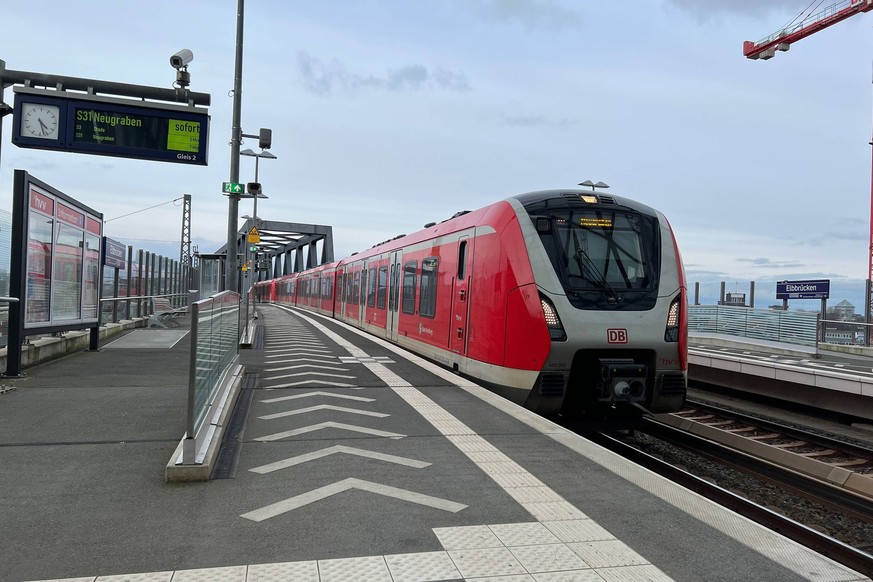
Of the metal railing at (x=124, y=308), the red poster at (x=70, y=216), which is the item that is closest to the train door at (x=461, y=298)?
the red poster at (x=70, y=216)

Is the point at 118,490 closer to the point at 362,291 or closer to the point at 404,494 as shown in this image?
the point at 404,494

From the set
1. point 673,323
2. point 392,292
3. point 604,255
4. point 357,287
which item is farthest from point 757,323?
point 604,255

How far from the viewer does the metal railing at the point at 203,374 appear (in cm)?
443

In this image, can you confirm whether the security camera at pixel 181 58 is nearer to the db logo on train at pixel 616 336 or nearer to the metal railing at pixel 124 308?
the metal railing at pixel 124 308

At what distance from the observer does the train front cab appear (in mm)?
7328

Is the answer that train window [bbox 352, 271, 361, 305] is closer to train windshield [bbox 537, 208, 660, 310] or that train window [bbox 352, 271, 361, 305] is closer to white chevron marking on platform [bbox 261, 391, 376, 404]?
white chevron marking on platform [bbox 261, 391, 376, 404]

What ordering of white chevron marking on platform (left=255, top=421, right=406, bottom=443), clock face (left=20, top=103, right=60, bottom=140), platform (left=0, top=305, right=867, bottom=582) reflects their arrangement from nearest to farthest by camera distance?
platform (left=0, top=305, right=867, bottom=582)
white chevron marking on platform (left=255, top=421, right=406, bottom=443)
clock face (left=20, top=103, right=60, bottom=140)

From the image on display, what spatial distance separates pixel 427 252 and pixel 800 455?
276 inches

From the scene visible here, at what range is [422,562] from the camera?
3264 millimetres

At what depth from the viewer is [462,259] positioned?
9.66 metres

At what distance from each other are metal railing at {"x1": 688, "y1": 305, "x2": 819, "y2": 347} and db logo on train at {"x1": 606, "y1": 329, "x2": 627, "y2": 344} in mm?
15219

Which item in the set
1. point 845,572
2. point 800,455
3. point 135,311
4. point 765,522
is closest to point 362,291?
point 135,311

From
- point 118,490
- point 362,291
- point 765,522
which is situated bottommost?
point 765,522

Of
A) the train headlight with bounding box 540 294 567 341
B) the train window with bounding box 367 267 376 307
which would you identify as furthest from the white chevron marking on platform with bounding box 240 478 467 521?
the train window with bounding box 367 267 376 307
